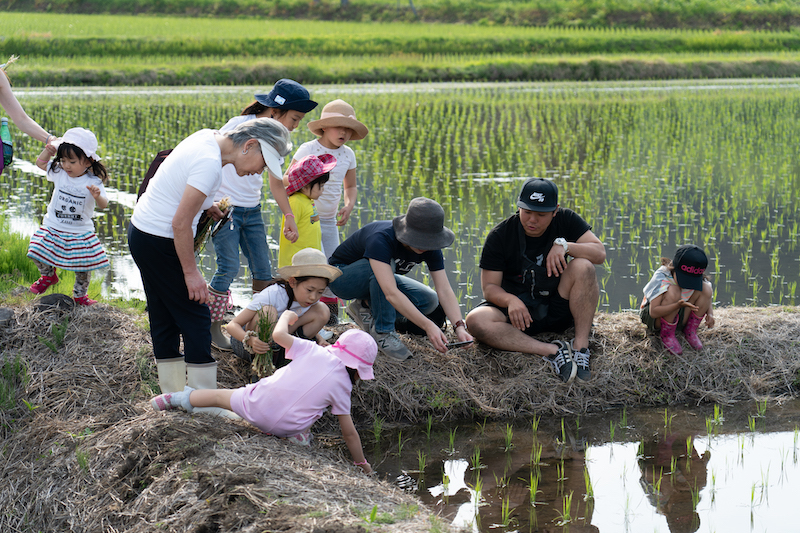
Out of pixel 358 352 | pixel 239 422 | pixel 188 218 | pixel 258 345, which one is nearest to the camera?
pixel 188 218

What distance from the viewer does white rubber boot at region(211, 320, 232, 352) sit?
4.00m

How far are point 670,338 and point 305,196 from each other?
7.46 feet

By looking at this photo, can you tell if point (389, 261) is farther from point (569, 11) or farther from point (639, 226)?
point (569, 11)

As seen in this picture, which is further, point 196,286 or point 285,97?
point 285,97

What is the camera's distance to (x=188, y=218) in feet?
9.68

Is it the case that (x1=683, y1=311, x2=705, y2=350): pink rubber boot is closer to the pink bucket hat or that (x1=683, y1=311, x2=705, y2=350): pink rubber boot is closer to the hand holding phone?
the hand holding phone

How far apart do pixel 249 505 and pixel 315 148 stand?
273 cm

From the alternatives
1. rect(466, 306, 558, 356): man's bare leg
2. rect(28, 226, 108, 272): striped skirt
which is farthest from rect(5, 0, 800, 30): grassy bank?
rect(28, 226, 108, 272): striped skirt

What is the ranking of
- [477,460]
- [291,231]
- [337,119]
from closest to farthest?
[477,460], [291,231], [337,119]

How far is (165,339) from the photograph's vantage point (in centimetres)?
334

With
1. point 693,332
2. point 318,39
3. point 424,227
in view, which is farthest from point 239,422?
point 318,39

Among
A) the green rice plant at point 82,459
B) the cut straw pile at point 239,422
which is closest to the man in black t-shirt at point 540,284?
the cut straw pile at point 239,422

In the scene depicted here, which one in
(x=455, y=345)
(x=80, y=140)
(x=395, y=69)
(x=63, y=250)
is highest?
(x=395, y=69)

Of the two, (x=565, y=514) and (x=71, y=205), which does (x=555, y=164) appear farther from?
(x=565, y=514)
